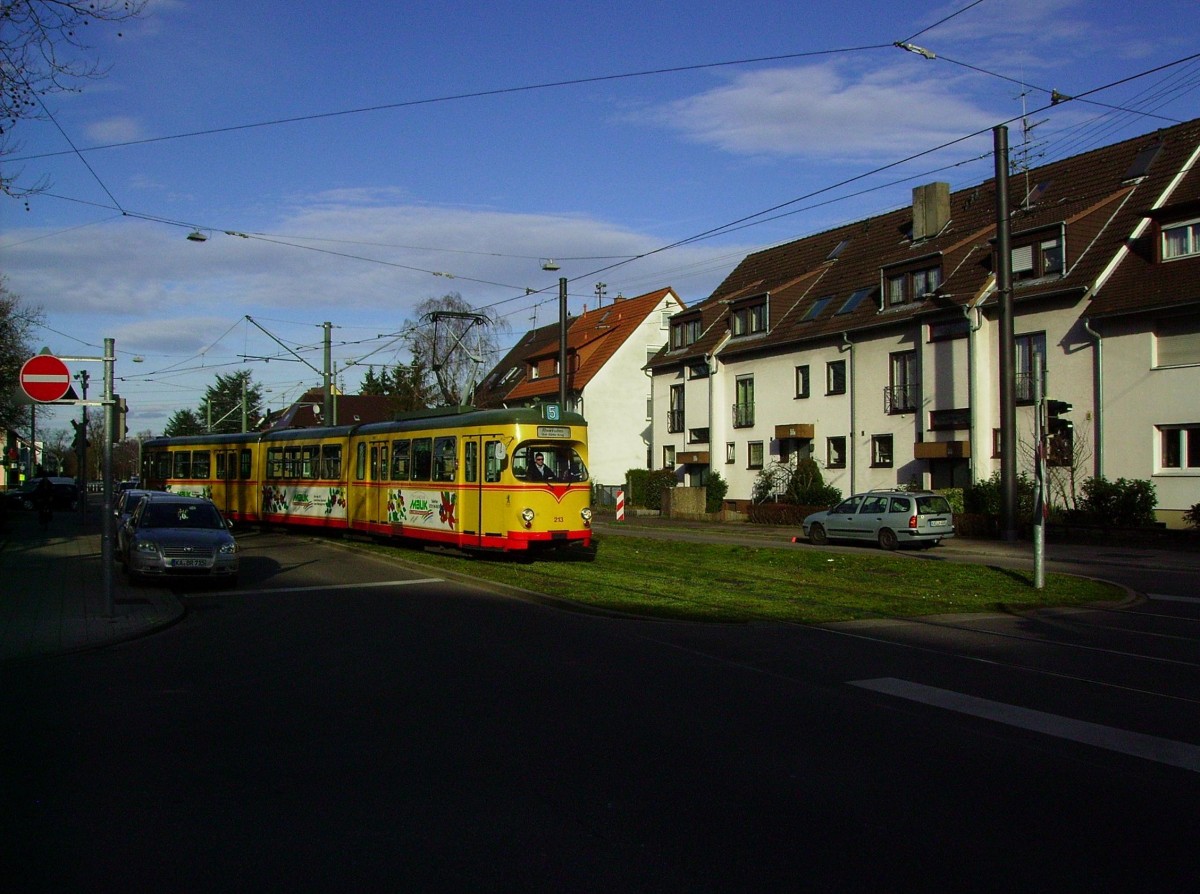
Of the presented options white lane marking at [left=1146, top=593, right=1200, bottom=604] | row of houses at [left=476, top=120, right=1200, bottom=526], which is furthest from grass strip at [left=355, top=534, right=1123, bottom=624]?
row of houses at [left=476, top=120, right=1200, bottom=526]

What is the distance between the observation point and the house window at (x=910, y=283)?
38.1m

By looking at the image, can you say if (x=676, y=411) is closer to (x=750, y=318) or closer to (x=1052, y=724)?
(x=750, y=318)

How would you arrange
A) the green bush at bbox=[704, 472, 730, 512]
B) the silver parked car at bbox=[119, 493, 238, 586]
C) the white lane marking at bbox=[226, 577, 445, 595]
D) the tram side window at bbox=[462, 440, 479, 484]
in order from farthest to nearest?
the green bush at bbox=[704, 472, 730, 512]
the tram side window at bbox=[462, 440, 479, 484]
the white lane marking at bbox=[226, 577, 445, 595]
the silver parked car at bbox=[119, 493, 238, 586]

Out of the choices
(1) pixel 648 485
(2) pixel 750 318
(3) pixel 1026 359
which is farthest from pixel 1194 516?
(1) pixel 648 485

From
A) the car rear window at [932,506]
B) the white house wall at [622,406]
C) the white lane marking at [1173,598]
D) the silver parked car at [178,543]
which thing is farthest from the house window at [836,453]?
the silver parked car at [178,543]

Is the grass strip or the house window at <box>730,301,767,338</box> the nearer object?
the grass strip

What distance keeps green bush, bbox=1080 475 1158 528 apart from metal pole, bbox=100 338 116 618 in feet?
83.7

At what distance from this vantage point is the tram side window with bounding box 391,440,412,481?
2458cm

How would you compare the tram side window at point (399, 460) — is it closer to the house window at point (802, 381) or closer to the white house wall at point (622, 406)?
the house window at point (802, 381)

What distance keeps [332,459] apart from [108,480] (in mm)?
15005

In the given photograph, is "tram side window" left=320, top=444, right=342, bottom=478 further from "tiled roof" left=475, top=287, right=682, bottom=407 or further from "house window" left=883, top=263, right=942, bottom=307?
"tiled roof" left=475, top=287, right=682, bottom=407

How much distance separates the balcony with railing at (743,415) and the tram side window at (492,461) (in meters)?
27.3

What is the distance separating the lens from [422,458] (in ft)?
78.2

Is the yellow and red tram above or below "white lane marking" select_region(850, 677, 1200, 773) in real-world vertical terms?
above
